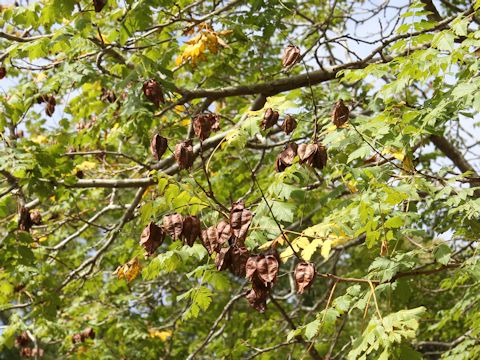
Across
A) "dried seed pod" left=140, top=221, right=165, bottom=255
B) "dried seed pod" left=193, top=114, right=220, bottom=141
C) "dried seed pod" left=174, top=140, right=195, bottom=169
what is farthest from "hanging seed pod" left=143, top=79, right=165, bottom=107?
"dried seed pod" left=140, top=221, right=165, bottom=255

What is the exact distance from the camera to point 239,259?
2.62m

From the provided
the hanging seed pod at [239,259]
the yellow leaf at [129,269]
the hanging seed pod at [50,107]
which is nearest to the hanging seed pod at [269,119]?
the hanging seed pod at [239,259]

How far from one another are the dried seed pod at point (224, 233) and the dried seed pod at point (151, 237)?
0.37 m

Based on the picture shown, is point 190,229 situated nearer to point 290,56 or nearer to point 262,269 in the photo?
point 262,269

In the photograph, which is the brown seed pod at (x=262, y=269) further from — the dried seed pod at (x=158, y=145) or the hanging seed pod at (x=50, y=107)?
the hanging seed pod at (x=50, y=107)

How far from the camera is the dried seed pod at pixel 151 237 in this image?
286 centimetres

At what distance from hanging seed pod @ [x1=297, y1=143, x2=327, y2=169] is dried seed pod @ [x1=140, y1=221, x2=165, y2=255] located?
761 millimetres

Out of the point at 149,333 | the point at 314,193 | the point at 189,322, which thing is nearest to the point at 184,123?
the point at 314,193

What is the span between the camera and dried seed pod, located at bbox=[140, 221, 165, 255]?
286cm

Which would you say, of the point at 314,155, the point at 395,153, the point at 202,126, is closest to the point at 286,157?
the point at 314,155

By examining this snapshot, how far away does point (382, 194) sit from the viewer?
10.2ft

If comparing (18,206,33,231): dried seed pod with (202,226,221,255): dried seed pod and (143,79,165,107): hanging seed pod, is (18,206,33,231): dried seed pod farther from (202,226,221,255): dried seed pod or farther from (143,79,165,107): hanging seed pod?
(202,226,221,255): dried seed pod

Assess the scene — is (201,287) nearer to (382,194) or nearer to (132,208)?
(382,194)

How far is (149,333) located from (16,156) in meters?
4.52
